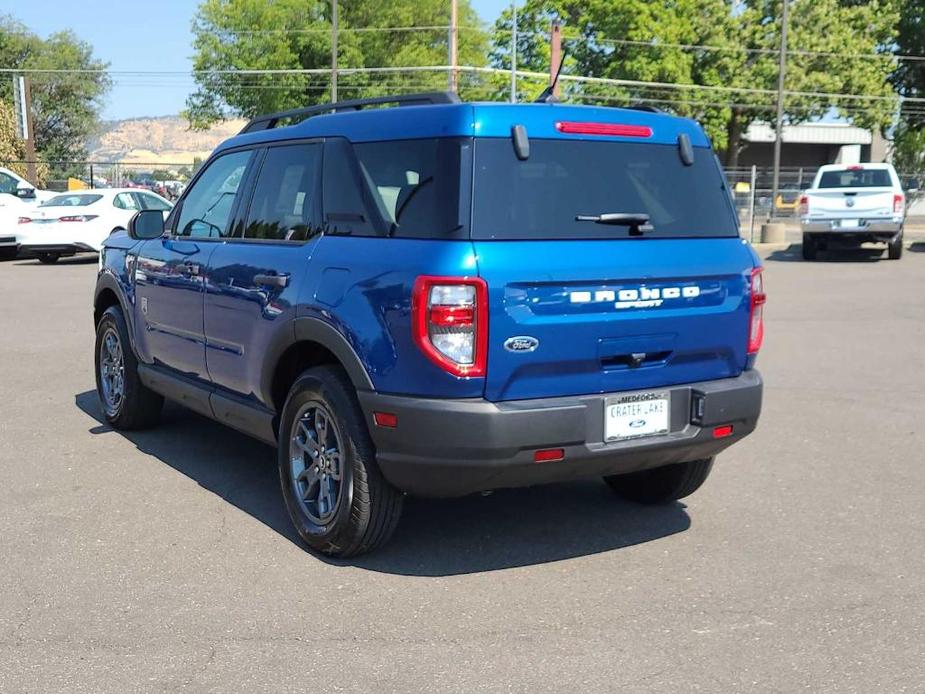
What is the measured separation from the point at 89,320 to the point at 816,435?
8.64 meters

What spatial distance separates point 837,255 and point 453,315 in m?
20.8

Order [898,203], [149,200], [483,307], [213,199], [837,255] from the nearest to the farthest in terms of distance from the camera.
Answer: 1. [483,307]
2. [213,199]
3. [898,203]
4. [149,200]
5. [837,255]

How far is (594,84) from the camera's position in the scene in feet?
166

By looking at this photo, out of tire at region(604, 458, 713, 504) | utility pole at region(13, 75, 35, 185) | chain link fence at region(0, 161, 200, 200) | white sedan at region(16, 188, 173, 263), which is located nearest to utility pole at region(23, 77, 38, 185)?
utility pole at region(13, 75, 35, 185)

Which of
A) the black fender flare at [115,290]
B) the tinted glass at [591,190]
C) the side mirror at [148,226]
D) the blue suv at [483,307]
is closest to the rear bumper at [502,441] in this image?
the blue suv at [483,307]

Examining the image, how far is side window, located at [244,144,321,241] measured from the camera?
15.7 ft

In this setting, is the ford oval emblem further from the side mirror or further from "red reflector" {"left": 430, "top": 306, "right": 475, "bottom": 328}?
the side mirror

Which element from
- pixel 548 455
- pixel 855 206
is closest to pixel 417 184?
pixel 548 455

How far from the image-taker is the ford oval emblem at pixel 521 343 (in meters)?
3.90

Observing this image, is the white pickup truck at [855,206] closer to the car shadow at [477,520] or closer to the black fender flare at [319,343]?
the car shadow at [477,520]

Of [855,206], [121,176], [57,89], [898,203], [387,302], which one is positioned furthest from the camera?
[57,89]

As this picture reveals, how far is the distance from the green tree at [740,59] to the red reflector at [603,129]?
46.5 metres

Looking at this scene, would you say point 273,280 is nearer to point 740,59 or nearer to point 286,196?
point 286,196

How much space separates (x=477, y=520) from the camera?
5062mm
